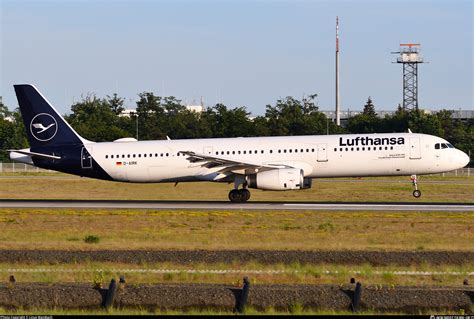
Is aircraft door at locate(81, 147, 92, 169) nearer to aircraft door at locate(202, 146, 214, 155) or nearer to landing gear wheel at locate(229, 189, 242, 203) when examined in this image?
aircraft door at locate(202, 146, 214, 155)

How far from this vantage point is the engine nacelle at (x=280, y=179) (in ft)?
144

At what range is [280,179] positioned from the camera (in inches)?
1725

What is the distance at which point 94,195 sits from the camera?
56.2 meters

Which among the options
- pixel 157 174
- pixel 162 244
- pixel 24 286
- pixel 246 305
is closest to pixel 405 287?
pixel 246 305

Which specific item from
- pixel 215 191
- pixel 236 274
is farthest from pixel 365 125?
pixel 236 274

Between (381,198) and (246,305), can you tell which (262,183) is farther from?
(246,305)

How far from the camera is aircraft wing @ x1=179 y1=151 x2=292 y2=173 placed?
146ft

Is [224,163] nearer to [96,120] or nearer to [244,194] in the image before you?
[244,194]

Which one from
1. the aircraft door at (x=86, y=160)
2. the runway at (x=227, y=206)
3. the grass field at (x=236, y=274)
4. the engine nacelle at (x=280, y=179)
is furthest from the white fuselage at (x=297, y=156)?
the grass field at (x=236, y=274)

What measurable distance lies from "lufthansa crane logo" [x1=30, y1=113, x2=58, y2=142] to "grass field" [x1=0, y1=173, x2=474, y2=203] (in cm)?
585

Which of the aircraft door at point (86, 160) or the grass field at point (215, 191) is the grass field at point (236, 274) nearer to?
the aircraft door at point (86, 160)

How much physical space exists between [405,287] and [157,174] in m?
30.0

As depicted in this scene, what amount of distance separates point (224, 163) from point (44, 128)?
34.2 feet

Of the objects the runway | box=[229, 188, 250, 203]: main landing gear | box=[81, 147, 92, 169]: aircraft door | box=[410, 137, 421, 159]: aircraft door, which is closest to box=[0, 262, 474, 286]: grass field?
the runway
